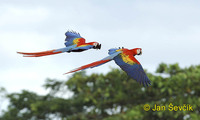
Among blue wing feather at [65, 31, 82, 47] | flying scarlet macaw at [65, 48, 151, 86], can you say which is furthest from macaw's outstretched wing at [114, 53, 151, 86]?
blue wing feather at [65, 31, 82, 47]

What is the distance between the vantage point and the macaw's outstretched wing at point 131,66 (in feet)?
13.0

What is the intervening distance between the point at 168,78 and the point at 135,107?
3.83 ft

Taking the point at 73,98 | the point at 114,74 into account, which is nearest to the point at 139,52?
the point at 114,74

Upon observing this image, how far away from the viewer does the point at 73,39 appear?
468 centimetres

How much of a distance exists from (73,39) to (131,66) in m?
0.98

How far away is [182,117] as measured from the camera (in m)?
9.66

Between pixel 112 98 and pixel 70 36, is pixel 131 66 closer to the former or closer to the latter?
pixel 70 36

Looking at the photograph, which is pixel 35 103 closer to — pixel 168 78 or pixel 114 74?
pixel 114 74

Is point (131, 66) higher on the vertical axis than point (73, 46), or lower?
lower

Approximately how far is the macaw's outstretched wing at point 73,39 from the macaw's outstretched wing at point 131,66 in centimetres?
65

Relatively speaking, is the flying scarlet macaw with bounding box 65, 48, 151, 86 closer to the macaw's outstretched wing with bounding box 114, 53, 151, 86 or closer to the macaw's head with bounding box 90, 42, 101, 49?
the macaw's outstretched wing with bounding box 114, 53, 151, 86

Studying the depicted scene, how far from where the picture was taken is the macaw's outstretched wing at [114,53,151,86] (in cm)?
396

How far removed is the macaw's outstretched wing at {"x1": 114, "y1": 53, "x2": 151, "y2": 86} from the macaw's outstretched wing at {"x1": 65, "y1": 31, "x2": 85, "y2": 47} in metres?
0.65

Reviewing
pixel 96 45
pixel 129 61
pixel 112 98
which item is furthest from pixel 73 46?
pixel 112 98
